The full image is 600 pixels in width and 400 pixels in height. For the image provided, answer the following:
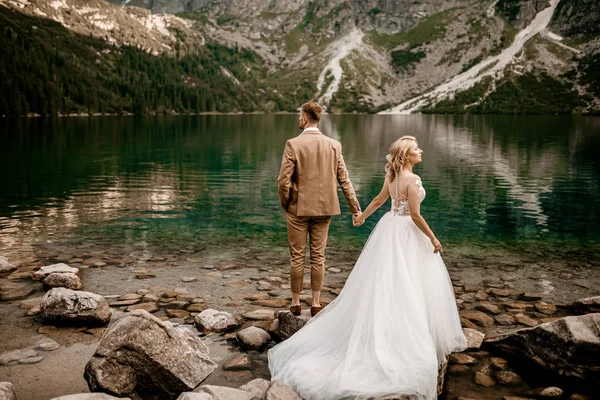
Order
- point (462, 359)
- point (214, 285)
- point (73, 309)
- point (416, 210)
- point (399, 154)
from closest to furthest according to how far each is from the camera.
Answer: point (416, 210)
point (399, 154)
point (462, 359)
point (73, 309)
point (214, 285)

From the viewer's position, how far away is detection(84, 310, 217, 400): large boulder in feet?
23.3

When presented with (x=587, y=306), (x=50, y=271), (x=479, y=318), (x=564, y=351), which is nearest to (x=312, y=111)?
(x=564, y=351)

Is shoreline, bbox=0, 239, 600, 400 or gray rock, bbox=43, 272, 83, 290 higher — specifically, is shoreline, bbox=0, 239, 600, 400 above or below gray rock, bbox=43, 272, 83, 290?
below

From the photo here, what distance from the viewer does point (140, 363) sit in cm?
724

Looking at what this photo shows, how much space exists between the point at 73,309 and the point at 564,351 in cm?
943

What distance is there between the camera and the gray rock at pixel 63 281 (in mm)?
12508

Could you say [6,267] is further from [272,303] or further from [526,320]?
[526,320]

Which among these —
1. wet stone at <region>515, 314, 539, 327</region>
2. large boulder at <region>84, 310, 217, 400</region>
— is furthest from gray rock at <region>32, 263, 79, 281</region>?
wet stone at <region>515, 314, 539, 327</region>

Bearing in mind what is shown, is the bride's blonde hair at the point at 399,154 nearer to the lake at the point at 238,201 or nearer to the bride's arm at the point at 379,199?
the bride's arm at the point at 379,199

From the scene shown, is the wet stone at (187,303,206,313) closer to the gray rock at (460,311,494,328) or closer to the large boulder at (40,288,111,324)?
the large boulder at (40,288,111,324)

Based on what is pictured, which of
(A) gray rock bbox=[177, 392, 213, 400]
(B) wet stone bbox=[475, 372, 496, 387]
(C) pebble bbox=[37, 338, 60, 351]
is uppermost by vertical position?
(A) gray rock bbox=[177, 392, 213, 400]

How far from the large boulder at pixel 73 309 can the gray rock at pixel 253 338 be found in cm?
313

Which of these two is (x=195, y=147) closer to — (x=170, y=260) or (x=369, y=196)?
(x=369, y=196)

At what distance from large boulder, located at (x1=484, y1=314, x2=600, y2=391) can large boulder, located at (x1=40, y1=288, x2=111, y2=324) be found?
838cm
